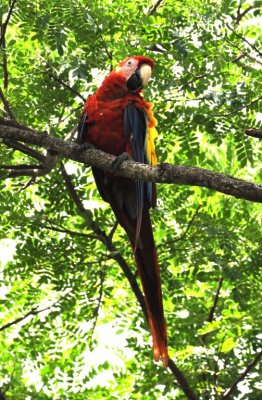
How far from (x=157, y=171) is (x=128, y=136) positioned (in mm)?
1076

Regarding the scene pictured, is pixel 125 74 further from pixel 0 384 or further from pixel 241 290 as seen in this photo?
pixel 0 384

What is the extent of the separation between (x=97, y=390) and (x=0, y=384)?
0.66 meters

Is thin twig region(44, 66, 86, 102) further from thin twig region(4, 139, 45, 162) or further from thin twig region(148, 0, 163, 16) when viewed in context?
thin twig region(148, 0, 163, 16)

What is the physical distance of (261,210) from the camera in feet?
15.4

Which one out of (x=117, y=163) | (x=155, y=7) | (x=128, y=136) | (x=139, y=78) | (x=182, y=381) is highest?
(x=155, y=7)

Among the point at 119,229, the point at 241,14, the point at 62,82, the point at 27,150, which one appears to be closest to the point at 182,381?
the point at 119,229

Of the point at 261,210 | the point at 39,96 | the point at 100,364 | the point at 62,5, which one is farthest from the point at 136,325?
the point at 62,5

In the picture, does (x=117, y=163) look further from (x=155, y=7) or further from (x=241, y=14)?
(x=241, y=14)

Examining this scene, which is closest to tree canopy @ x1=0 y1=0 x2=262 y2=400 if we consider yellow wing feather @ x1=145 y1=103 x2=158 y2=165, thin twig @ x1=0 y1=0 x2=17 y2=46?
thin twig @ x1=0 y1=0 x2=17 y2=46

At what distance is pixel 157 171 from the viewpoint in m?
2.62

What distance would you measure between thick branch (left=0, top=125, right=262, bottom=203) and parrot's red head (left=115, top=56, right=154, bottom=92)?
0.77m

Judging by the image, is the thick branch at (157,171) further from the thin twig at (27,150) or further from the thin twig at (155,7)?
the thin twig at (155,7)

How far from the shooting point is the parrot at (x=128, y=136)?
3.56 metres

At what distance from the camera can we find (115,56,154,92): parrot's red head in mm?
3701
